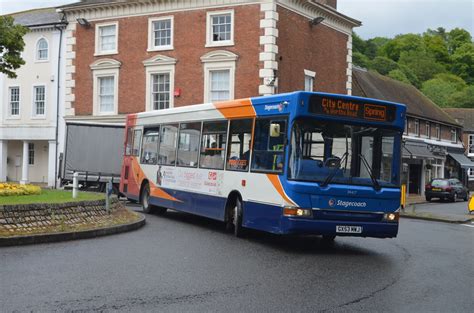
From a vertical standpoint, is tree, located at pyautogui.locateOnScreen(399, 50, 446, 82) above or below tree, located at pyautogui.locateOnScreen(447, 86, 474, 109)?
above

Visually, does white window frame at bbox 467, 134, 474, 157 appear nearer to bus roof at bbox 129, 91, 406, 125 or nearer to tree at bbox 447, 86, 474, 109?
tree at bbox 447, 86, 474, 109

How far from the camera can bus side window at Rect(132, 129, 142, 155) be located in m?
18.7

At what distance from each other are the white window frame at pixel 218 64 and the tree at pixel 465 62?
239ft

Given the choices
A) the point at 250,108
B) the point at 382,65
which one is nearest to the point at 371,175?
the point at 250,108

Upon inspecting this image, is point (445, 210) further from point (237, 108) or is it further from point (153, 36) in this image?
point (237, 108)

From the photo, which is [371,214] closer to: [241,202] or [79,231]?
[241,202]

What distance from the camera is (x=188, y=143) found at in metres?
15.2

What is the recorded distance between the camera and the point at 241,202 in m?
12.7

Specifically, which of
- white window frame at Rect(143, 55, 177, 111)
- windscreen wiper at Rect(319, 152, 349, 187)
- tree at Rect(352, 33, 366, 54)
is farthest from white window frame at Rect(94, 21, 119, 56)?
tree at Rect(352, 33, 366, 54)

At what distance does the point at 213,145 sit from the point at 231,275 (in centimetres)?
562

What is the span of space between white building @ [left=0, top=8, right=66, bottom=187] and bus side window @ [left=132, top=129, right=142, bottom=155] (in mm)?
17747

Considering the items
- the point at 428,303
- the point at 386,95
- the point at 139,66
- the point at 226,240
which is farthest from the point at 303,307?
the point at 386,95

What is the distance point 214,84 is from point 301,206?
19.7m

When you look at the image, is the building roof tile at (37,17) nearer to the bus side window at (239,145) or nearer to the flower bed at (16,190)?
the flower bed at (16,190)
